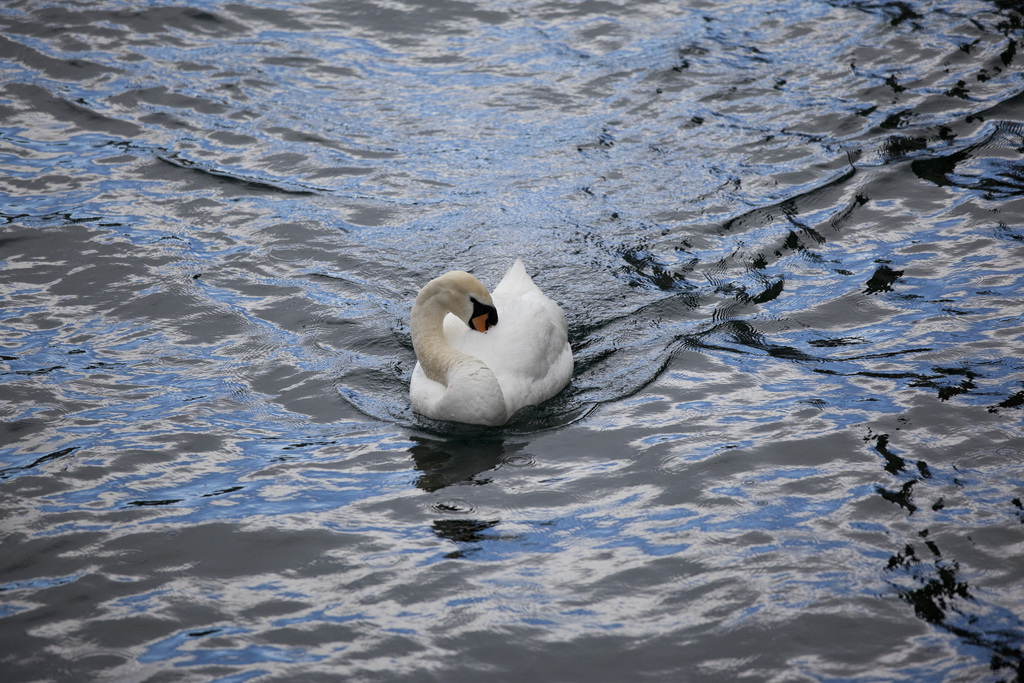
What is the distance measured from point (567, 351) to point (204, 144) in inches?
260

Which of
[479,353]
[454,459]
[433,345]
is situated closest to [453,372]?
[433,345]

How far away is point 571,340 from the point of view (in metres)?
8.45

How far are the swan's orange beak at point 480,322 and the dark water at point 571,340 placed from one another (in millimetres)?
840

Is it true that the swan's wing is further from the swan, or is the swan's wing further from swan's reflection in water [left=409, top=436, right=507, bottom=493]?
swan's reflection in water [left=409, top=436, right=507, bottom=493]

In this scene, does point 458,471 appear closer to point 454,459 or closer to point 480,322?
point 454,459

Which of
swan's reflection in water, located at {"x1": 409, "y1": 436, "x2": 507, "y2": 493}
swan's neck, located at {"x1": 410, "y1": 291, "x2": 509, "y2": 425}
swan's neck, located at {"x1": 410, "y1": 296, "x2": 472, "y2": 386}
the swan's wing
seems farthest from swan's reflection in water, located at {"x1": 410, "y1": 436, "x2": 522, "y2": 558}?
the swan's wing

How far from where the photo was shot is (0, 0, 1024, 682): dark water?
512 cm

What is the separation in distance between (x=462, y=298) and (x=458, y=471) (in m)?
1.53

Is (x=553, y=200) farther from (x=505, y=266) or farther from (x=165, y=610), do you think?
(x=165, y=610)

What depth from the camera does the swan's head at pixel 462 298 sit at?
292 inches

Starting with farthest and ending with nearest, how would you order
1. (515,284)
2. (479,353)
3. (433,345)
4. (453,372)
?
(515,284)
(479,353)
(433,345)
(453,372)

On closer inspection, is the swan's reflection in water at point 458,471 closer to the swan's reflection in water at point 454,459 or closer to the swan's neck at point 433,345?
the swan's reflection in water at point 454,459

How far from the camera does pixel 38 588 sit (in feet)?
17.6

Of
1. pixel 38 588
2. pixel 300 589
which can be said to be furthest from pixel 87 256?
pixel 300 589
